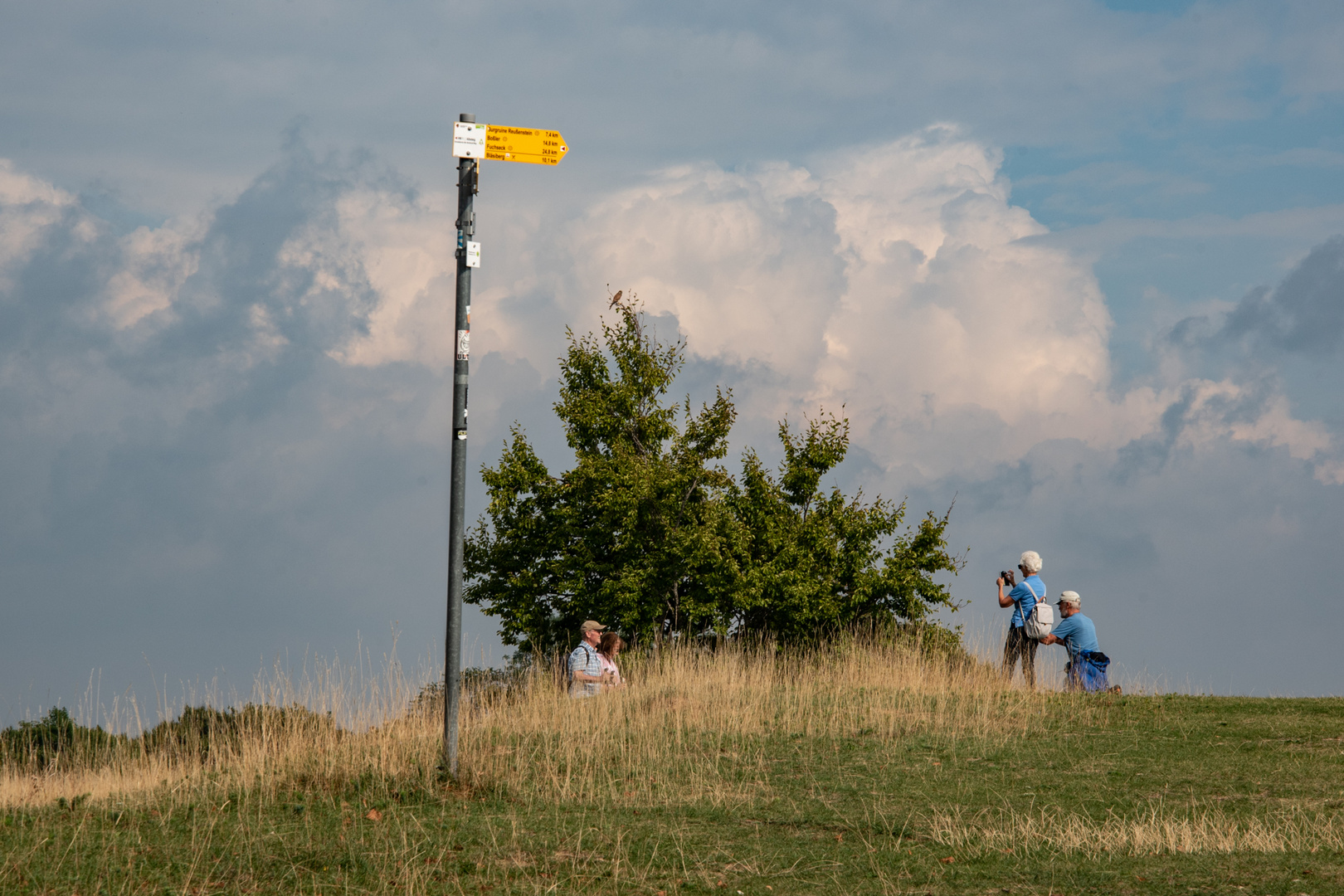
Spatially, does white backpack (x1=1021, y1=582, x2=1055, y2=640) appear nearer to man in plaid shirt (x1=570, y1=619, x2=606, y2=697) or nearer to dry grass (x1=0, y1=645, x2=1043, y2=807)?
dry grass (x1=0, y1=645, x2=1043, y2=807)

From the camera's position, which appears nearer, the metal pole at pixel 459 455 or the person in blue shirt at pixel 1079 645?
the metal pole at pixel 459 455

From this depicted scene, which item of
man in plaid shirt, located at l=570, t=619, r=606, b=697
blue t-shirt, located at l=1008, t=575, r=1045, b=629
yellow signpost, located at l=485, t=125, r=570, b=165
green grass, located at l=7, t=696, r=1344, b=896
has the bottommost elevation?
green grass, located at l=7, t=696, r=1344, b=896

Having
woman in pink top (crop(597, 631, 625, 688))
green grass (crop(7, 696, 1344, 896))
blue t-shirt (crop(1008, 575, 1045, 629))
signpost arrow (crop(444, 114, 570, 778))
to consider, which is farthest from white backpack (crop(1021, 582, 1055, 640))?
signpost arrow (crop(444, 114, 570, 778))

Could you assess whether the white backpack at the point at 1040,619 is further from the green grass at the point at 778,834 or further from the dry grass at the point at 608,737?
the green grass at the point at 778,834

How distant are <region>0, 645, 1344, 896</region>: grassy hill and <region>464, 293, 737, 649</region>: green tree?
553 centimetres

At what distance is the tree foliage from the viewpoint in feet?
66.7

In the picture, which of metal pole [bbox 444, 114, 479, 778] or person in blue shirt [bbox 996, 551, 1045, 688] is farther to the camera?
person in blue shirt [bbox 996, 551, 1045, 688]

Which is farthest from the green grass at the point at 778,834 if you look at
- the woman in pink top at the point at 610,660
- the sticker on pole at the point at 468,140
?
the sticker on pole at the point at 468,140

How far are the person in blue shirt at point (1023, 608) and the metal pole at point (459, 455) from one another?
8.79m

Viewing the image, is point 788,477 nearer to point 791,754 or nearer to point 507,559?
point 507,559

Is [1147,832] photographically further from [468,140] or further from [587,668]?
[468,140]

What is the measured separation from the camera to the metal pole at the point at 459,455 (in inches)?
404

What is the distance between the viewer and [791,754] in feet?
38.8

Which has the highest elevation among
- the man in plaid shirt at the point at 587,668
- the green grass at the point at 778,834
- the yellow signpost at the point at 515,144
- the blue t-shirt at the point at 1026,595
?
the yellow signpost at the point at 515,144
